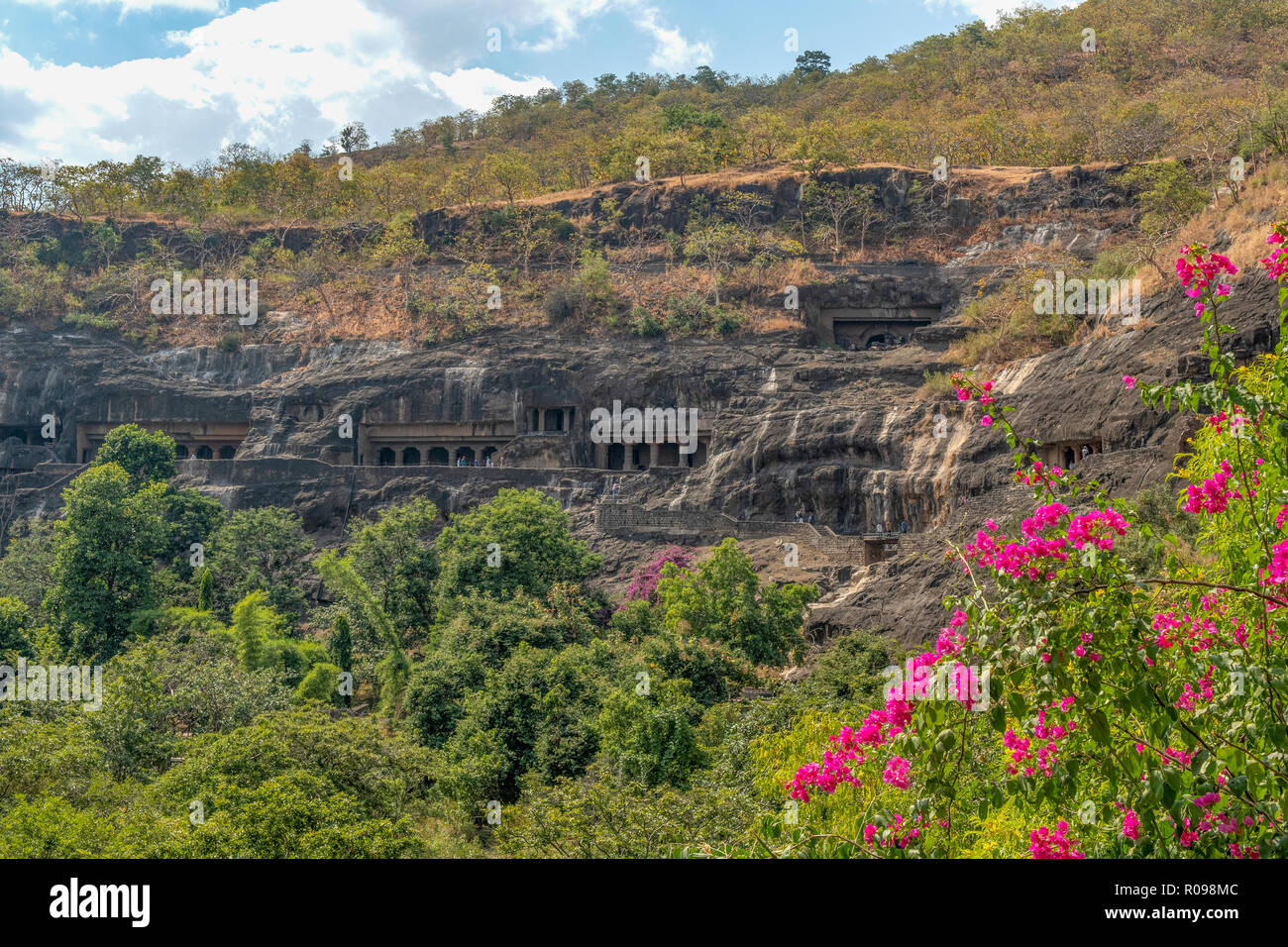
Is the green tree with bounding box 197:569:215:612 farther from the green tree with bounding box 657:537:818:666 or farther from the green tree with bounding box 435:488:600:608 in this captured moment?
the green tree with bounding box 657:537:818:666

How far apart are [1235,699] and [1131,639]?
736mm

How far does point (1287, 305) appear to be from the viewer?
22.1 feet

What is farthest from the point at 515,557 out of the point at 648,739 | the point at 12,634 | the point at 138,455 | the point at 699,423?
the point at 138,455

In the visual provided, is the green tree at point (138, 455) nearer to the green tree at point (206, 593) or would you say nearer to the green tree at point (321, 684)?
the green tree at point (206, 593)

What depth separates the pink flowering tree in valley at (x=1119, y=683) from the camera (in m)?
5.27

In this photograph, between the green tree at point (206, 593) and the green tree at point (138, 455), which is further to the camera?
the green tree at point (138, 455)

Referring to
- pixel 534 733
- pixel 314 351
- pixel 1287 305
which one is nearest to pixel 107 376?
pixel 314 351

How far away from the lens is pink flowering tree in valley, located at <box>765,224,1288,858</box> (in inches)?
207

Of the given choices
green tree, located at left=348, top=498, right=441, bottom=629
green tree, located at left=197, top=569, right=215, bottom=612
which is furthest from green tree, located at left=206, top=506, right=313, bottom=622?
green tree, located at left=348, top=498, right=441, bottom=629

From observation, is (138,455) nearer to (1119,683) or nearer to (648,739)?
(648,739)

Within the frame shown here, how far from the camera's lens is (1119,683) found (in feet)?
17.9

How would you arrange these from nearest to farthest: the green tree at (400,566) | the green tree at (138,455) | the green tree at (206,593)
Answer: the green tree at (400,566), the green tree at (206,593), the green tree at (138,455)

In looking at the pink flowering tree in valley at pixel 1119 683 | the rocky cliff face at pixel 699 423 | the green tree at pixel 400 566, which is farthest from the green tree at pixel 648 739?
the green tree at pixel 400 566
